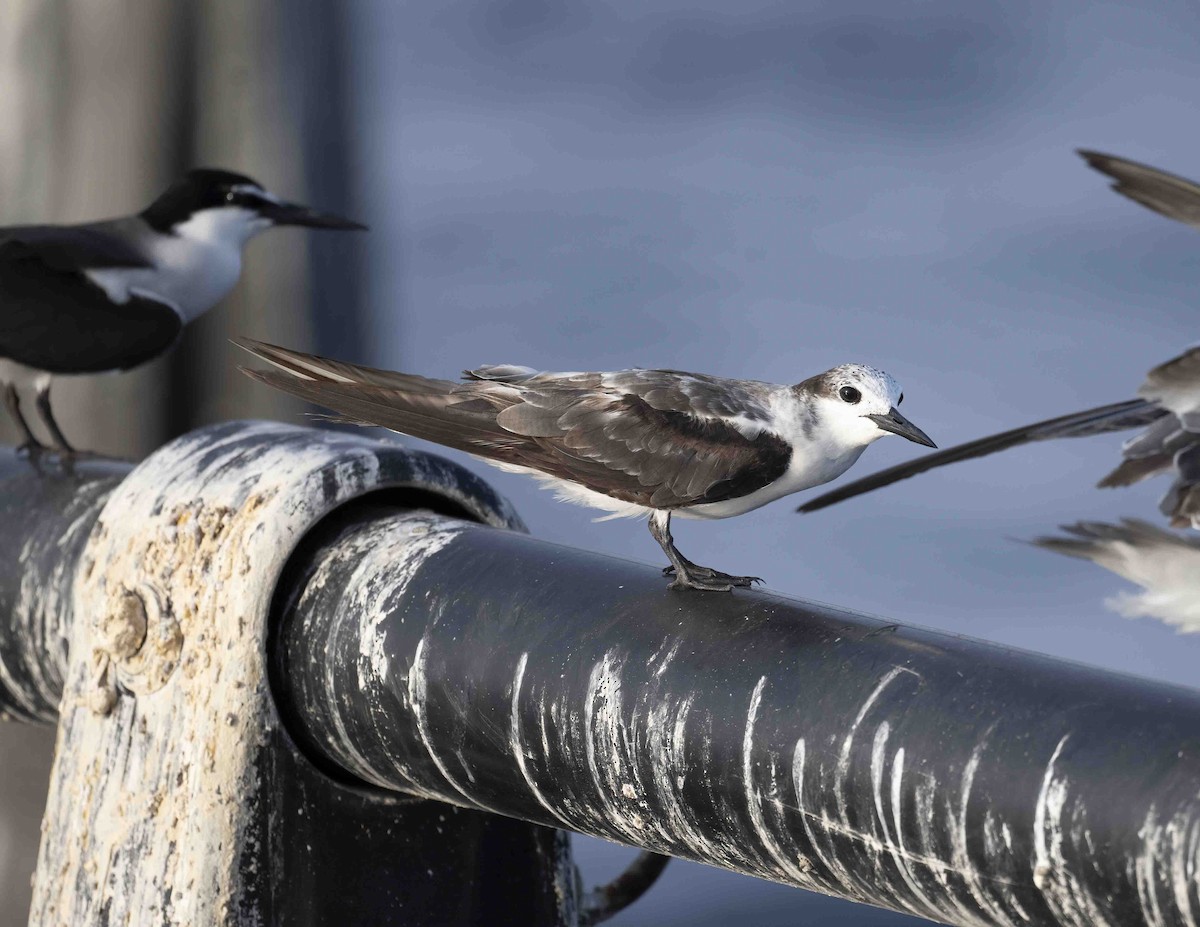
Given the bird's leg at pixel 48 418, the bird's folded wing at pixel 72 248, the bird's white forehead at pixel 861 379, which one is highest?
the bird's white forehead at pixel 861 379

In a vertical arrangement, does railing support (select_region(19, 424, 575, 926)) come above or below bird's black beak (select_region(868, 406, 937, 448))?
below

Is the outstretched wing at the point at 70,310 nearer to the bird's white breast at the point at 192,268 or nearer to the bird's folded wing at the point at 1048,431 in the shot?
the bird's white breast at the point at 192,268

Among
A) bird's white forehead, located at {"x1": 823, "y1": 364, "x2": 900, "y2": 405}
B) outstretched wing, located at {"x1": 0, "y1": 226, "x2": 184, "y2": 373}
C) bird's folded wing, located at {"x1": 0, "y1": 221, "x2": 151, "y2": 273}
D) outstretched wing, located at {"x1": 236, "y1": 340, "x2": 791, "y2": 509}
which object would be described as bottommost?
outstretched wing, located at {"x1": 0, "y1": 226, "x2": 184, "y2": 373}

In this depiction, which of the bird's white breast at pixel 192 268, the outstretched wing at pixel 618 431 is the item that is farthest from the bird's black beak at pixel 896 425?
the bird's white breast at pixel 192 268

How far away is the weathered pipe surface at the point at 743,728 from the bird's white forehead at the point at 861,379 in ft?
1.46

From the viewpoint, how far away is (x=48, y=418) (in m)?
3.78

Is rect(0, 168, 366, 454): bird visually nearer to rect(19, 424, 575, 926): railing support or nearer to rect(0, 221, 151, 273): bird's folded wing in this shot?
rect(0, 221, 151, 273): bird's folded wing

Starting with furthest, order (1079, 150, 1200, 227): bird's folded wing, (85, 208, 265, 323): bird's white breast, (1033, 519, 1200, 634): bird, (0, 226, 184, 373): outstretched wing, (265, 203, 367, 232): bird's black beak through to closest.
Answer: (265, 203, 367, 232): bird's black beak
(85, 208, 265, 323): bird's white breast
(0, 226, 184, 373): outstretched wing
(1033, 519, 1200, 634): bird
(1079, 150, 1200, 227): bird's folded wing

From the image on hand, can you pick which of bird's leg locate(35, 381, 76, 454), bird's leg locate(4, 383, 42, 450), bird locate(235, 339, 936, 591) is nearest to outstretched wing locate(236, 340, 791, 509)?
bird locate(235, 339, 936, 591)

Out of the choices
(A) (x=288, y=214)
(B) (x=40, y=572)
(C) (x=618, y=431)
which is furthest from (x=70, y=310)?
(C) (x=618, y=431)

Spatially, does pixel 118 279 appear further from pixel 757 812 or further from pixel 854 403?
pixel 757 812

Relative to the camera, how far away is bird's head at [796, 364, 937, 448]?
7.09 feet

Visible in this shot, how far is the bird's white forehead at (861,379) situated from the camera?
215cm

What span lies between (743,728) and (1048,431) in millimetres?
1090
